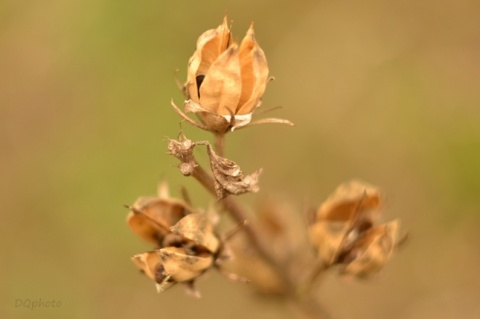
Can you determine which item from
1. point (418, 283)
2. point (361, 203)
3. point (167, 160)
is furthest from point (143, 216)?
point (418, 283)

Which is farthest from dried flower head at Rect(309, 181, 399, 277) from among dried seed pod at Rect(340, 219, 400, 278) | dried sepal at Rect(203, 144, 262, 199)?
dried sepal at Rect(203, 144, 262, 199)

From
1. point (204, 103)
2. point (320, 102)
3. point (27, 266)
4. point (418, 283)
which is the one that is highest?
point (320, 102)

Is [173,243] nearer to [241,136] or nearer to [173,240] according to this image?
[173,240]

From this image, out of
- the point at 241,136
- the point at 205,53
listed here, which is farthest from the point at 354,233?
the point at 241,136

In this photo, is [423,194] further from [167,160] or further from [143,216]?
[143,216]

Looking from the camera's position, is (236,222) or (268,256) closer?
(236,222)

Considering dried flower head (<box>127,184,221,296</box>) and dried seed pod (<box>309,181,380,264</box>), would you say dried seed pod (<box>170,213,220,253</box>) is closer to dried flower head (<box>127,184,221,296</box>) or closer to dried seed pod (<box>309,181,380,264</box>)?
dried flower head (<box>127,184,221,296</box>)

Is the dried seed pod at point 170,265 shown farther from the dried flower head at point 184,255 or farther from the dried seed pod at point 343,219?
the dried seed pod at point 343,219
